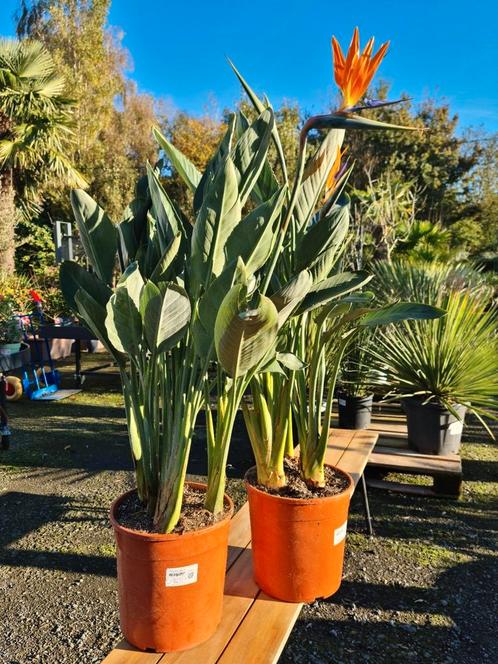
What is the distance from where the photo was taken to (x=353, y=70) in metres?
1.38

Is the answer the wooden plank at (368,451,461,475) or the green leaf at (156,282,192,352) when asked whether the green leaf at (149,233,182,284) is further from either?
the wooden plank at (368,451,461,475)

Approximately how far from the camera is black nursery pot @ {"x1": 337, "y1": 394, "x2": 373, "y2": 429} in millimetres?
3965

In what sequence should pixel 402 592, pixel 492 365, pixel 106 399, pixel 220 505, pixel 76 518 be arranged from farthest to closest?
pixel 106 399 → pixel 492 365 → pixel 76 518 → pixel 402 592 → pixel 220 505

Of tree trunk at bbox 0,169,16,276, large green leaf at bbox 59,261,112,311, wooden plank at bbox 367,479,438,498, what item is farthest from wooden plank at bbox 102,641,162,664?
tree trunk at bbox 0,169,16,276

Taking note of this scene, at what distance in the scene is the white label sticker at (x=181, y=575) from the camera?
4.42 feet

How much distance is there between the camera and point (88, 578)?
8.21 feet

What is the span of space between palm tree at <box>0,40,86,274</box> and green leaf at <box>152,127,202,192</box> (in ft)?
31.3

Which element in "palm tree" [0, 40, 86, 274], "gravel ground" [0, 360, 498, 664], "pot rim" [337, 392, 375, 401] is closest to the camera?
"gravel ground" [0, 360, 498, 664]

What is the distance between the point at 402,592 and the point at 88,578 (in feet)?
4.93

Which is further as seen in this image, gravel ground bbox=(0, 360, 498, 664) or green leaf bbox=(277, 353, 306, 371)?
gravel ground bbox=(0, 360, 498, 664)

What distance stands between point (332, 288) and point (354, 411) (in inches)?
106

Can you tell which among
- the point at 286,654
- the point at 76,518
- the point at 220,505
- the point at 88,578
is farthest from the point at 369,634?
the point at 76,518

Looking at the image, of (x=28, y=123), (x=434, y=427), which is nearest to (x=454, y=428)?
(x=434, y=427)

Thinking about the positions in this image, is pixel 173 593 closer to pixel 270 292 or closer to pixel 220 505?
pixel 220 505
